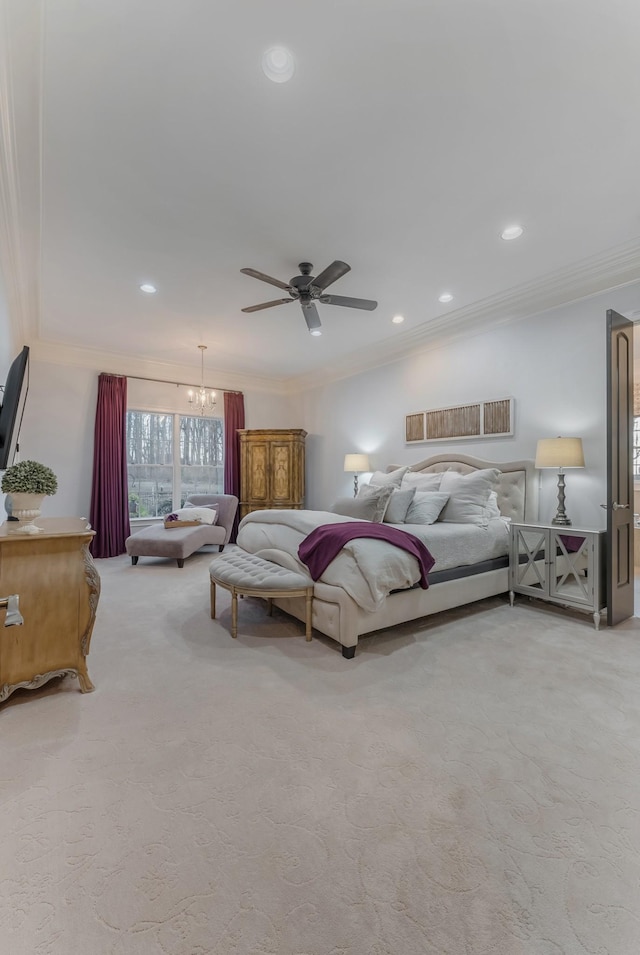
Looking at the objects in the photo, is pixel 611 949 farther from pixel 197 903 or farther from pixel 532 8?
pixel 532 8

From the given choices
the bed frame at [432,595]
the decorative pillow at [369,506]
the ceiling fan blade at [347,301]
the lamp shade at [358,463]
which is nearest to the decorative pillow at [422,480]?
the bed frame at [432,595]

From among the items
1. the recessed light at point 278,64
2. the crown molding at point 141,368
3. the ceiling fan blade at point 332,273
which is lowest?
the ceiling fan blade at point 332,273

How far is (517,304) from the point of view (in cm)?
415

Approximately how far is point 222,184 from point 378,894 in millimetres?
3402

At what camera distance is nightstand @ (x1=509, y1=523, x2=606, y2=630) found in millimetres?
3119

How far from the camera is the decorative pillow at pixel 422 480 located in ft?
14.5

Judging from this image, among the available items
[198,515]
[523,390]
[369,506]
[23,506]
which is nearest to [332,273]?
[369,506]

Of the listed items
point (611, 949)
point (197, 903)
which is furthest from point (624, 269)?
point (197, 903)

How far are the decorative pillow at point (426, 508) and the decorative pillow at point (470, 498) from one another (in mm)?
96

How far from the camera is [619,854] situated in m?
1.25

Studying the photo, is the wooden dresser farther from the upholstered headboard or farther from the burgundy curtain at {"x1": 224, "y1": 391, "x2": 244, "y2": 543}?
the burgundy curtain at {"x1": 224, "y1": 391, "x2": 244, "y2": 543}

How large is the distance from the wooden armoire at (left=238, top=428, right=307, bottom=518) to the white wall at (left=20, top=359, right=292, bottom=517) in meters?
2.29

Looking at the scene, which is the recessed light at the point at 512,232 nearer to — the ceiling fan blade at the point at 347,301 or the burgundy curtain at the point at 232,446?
the ceiling fan blade at the point at 347,301

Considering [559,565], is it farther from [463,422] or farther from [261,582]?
[261,582]
